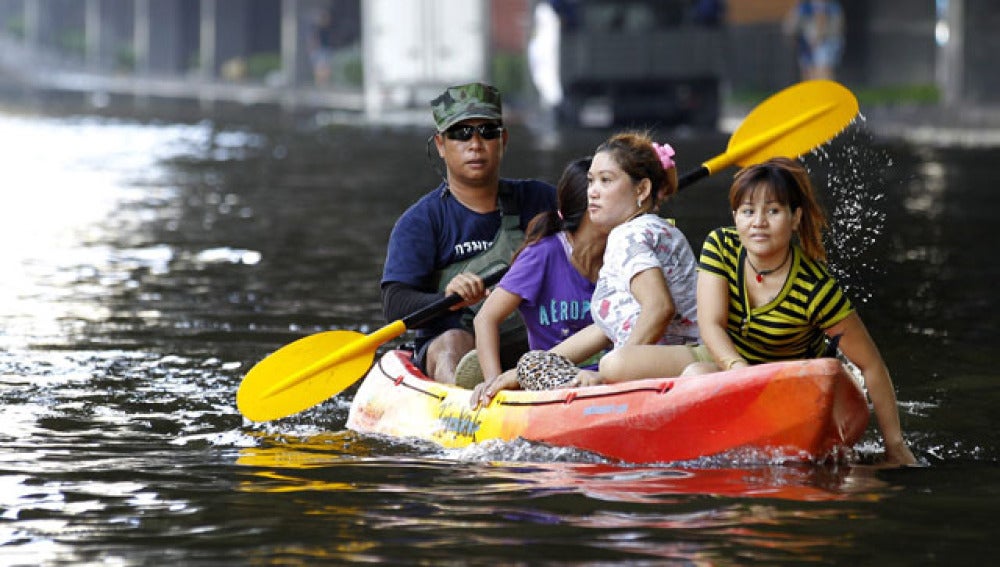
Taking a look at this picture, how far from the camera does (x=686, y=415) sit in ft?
20.8

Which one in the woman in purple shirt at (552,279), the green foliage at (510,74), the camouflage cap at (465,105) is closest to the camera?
the woman in purple shirt at (552,279)

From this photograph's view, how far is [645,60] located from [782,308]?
71.6ft

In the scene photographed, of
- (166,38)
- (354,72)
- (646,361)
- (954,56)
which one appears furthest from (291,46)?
(646,361)

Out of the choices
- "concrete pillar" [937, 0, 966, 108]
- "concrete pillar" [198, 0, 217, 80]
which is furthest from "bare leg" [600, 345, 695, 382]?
"concrete pillar" [198, 0, 217, 80]

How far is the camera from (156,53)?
7275cm

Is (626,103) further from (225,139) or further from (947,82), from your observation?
(225,139)

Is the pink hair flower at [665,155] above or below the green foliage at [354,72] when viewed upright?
below

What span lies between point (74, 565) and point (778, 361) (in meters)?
2.43

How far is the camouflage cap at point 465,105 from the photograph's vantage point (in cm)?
765

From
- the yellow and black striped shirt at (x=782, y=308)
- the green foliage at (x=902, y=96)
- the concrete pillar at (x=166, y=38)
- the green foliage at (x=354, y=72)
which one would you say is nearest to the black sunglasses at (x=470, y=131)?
the yellow and black striped shirt at (x=782, y=308)

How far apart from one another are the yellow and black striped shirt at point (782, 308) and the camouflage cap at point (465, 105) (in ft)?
4.89

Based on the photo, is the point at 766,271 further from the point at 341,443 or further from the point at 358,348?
the point at 358,348

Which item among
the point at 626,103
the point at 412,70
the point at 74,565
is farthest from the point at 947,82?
the point at 74,565

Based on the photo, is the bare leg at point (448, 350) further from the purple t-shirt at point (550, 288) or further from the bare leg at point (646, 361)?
the bare leg at point (646, 361)
